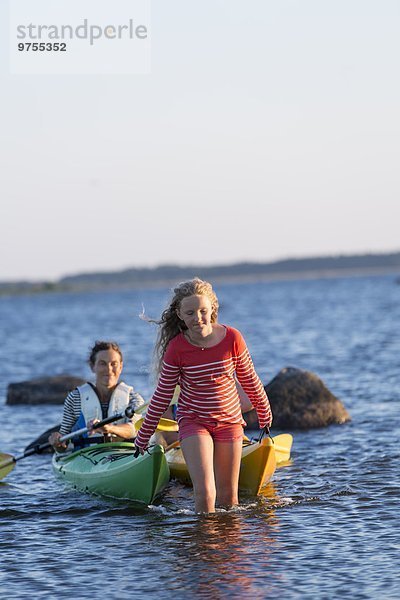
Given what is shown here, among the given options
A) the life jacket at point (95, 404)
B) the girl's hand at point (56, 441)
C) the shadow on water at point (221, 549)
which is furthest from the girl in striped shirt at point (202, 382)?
the girl's hand at point (56, 441)

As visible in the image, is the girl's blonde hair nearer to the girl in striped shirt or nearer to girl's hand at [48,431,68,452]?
the girl in striped shirt

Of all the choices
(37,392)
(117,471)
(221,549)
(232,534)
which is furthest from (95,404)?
(37,392)

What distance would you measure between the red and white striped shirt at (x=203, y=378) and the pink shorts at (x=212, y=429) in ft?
0.12

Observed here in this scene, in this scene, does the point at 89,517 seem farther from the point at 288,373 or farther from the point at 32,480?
the point at 288,373

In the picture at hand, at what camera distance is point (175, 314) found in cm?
891

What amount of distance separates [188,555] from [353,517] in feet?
6.09

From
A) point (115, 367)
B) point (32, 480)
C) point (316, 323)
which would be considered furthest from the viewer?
point (316, 323)

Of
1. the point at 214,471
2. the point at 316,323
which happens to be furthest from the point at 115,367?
the point at 316,323

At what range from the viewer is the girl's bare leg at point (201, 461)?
873cm

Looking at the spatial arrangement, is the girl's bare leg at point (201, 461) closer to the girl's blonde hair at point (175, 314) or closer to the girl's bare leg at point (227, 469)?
the girl's bare leg at point (227, 469)

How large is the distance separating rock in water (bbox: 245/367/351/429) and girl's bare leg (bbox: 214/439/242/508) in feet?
Answer: 22.5

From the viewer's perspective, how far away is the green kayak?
33.8ft

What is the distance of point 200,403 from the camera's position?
8.82 meters

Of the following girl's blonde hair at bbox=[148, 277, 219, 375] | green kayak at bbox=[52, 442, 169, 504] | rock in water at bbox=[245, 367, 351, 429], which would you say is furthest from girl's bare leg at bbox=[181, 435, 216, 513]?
rock in water at bbox=[245, 367, 351, 429]
